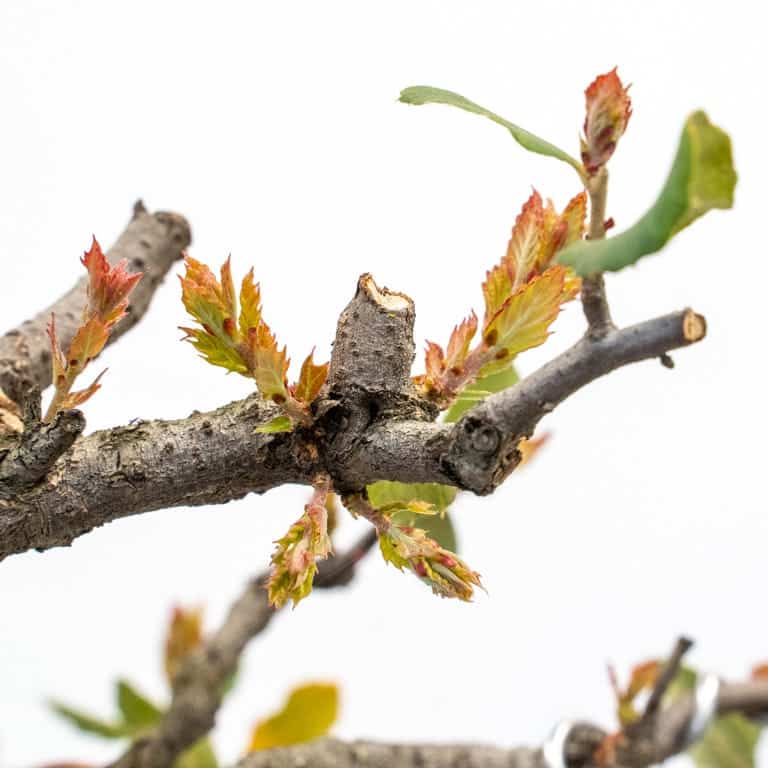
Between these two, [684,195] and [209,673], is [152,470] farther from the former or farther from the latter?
[209,673]

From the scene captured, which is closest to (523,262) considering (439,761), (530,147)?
(530,147)

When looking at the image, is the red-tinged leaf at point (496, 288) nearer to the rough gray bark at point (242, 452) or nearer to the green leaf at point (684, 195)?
the rough gray bark at point (242, 452)

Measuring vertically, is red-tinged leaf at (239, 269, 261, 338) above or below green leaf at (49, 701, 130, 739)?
above

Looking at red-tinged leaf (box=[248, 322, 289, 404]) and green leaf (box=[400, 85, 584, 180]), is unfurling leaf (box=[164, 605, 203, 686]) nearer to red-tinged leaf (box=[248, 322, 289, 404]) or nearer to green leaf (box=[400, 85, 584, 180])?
red-tinged leaf (box=[248, 322, 289, 404])

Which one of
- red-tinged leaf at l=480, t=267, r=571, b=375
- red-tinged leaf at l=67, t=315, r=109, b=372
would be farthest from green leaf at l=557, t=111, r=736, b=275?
red-tinged leaf at l=67, t=315, r=109, b=372

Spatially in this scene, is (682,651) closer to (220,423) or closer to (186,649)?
(220,423)
